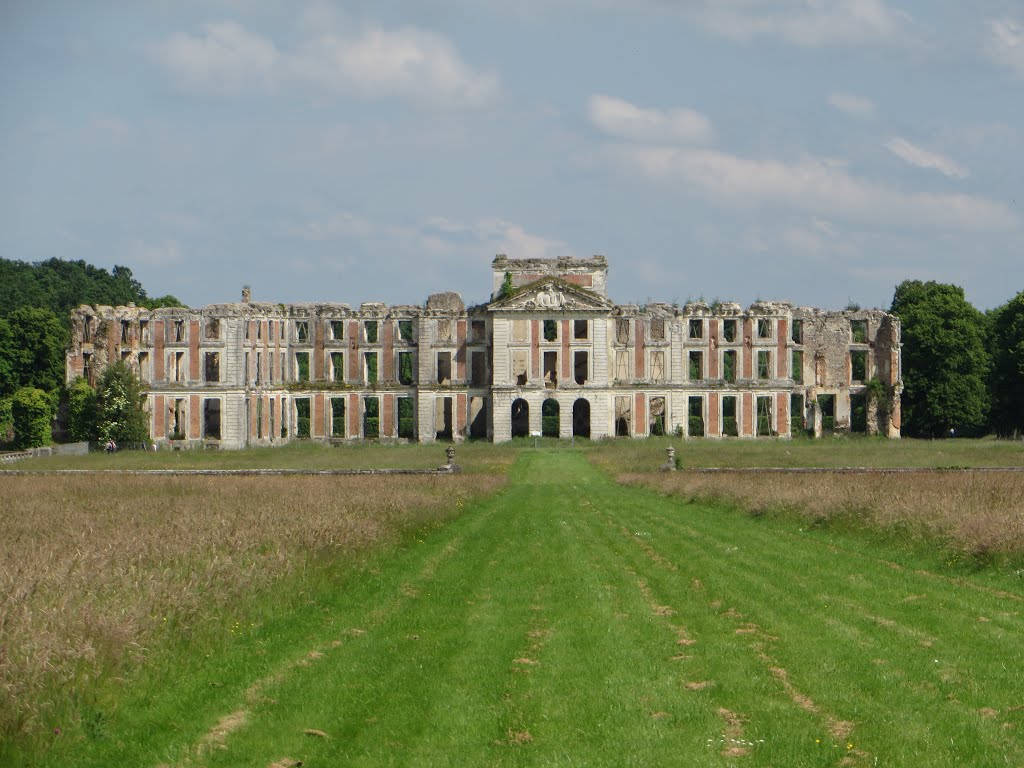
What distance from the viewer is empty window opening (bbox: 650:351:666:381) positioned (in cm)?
7231

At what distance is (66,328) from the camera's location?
8038 centimetres

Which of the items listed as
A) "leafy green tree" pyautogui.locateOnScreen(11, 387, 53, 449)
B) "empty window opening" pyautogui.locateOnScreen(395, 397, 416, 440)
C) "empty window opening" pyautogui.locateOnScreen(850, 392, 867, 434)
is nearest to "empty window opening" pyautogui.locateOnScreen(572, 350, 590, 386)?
"empty window opening" pyautogui.locateOnScreen(395, 397, 416, 440)

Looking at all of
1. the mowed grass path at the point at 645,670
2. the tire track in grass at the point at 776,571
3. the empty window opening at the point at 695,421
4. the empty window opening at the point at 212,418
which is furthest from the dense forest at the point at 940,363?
the mowed grass path at the point at 645,670

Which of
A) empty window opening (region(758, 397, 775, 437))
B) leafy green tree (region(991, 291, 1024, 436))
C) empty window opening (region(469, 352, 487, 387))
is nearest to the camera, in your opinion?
leafy green tree (region(991, 291, 1024, 436))

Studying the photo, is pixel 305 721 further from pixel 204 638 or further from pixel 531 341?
pixel 531 341

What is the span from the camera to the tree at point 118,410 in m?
65.4

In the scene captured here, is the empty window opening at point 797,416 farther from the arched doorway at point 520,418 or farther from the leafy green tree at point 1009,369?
the arched doorway at point 520,418

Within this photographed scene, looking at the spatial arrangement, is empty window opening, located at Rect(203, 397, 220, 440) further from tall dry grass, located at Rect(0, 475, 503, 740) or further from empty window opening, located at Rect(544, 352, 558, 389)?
tall dry grass, located at Rect(0, 475, 503, 740)

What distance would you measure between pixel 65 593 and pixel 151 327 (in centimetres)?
6193

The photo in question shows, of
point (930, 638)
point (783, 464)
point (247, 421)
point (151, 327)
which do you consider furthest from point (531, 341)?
point (930, 638)

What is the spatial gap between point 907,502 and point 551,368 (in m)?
49.5

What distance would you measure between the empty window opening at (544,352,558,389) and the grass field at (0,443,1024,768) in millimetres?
50248

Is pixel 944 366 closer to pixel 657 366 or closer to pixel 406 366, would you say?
pixel 657 366

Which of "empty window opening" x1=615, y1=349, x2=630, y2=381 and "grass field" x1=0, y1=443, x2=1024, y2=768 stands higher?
"empty window opening" x1=615, y1=349, x2=630, y2=381
